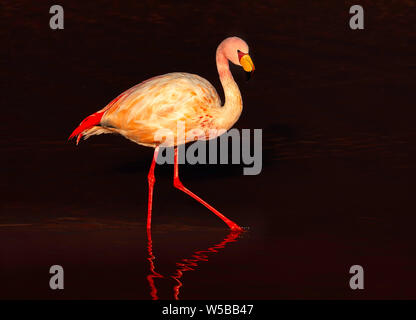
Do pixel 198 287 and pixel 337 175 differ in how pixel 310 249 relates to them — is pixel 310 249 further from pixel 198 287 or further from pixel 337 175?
pixel 337 175

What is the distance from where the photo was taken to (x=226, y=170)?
11742 mm

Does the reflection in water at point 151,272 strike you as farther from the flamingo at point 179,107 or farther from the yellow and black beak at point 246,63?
the yellow and black beak at point 246,63

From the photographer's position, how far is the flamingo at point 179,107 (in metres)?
9.66

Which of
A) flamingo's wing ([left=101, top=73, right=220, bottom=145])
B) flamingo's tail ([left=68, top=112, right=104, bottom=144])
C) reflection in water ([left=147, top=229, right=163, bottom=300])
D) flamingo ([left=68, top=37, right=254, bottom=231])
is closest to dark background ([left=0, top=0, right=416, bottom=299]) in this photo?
reflection in water ([left=147, top=229, right=163, bottom=300])

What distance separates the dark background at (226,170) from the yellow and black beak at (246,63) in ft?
5.13

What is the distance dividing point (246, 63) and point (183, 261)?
2.41 meters

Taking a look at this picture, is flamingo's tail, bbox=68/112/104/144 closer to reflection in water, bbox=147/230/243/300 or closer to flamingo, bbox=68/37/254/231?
flamingo, bbox=68/37/254/231

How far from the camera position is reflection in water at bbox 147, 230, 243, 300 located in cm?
788

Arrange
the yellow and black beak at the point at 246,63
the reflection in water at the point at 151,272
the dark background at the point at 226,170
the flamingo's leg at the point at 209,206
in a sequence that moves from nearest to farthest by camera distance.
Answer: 1. the reflection in water at the point at 151,272
2. the dark background at the point at 226,170
3. the flamingo's leg at the point at 209,206
4. the yellow and black beak at the point at 246,63

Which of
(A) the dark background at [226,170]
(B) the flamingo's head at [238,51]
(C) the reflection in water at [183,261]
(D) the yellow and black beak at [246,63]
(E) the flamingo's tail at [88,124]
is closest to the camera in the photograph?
(C) the reflection in water at [183,261]

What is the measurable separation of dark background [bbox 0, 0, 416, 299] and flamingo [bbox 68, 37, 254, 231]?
697 mm

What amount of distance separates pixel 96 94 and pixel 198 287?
26.6ft

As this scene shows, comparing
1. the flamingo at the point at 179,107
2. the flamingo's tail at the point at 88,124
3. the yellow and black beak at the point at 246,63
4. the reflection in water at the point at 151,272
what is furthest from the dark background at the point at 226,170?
the yellow and black beak at the point at 246,63

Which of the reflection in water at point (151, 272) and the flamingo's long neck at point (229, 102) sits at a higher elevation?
the flamingo's long neck at point (229, 102)
